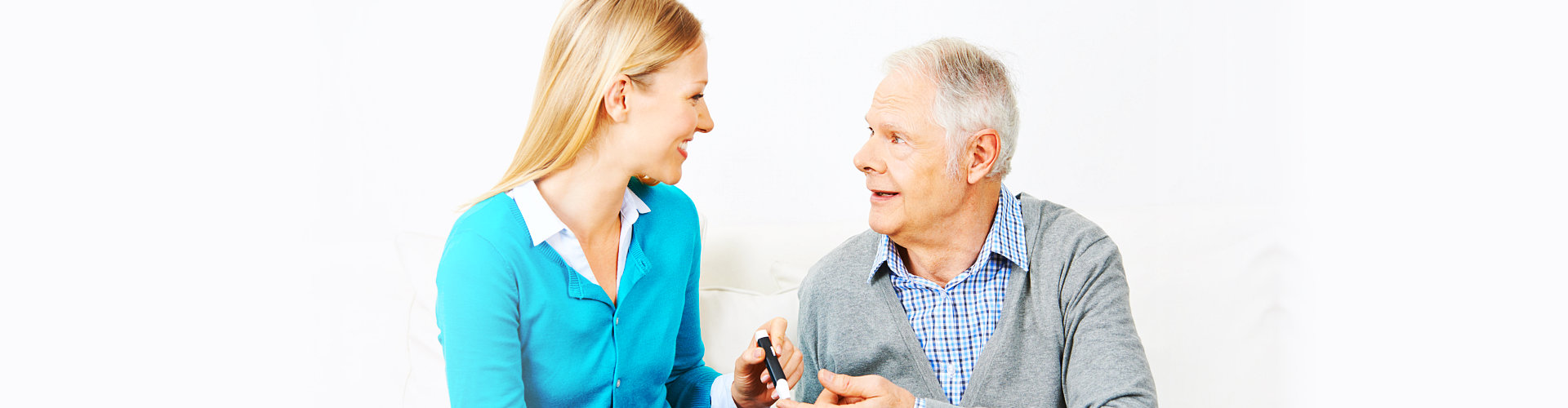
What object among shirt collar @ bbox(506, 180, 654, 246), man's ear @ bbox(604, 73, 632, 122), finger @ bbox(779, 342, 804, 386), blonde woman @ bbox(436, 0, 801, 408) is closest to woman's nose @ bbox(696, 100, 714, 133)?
blonde woman @ bbox(436, 0, 801, 408)

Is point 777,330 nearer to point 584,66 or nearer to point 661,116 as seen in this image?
point 661,116

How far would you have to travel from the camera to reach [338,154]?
2.19 metres

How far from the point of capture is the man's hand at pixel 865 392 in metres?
1.22

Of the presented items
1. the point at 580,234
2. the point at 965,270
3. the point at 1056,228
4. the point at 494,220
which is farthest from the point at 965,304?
the point at 494,220

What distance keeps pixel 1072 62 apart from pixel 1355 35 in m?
0.56

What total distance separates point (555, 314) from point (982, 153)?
68 centimetres

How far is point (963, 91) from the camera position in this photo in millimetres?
1418

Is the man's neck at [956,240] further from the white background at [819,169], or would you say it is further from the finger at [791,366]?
the white background at [819,169]

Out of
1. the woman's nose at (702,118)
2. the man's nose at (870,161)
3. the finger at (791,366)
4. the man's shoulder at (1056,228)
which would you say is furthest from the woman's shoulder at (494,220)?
the man's shoulder at (1056,228)

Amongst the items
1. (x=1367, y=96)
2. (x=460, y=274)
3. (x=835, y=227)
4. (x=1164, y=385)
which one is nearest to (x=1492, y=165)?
(x=1367, y=96)

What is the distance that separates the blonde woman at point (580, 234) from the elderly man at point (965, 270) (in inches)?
8.3

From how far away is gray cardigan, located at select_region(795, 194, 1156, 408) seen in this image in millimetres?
1320

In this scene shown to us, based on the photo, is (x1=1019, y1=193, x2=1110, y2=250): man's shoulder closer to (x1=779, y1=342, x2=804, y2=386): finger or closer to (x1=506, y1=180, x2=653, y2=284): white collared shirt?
(x1=779, y1=342, x2=804, y2=386): finger

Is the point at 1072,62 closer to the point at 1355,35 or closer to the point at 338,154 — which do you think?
the point at 1355,35
